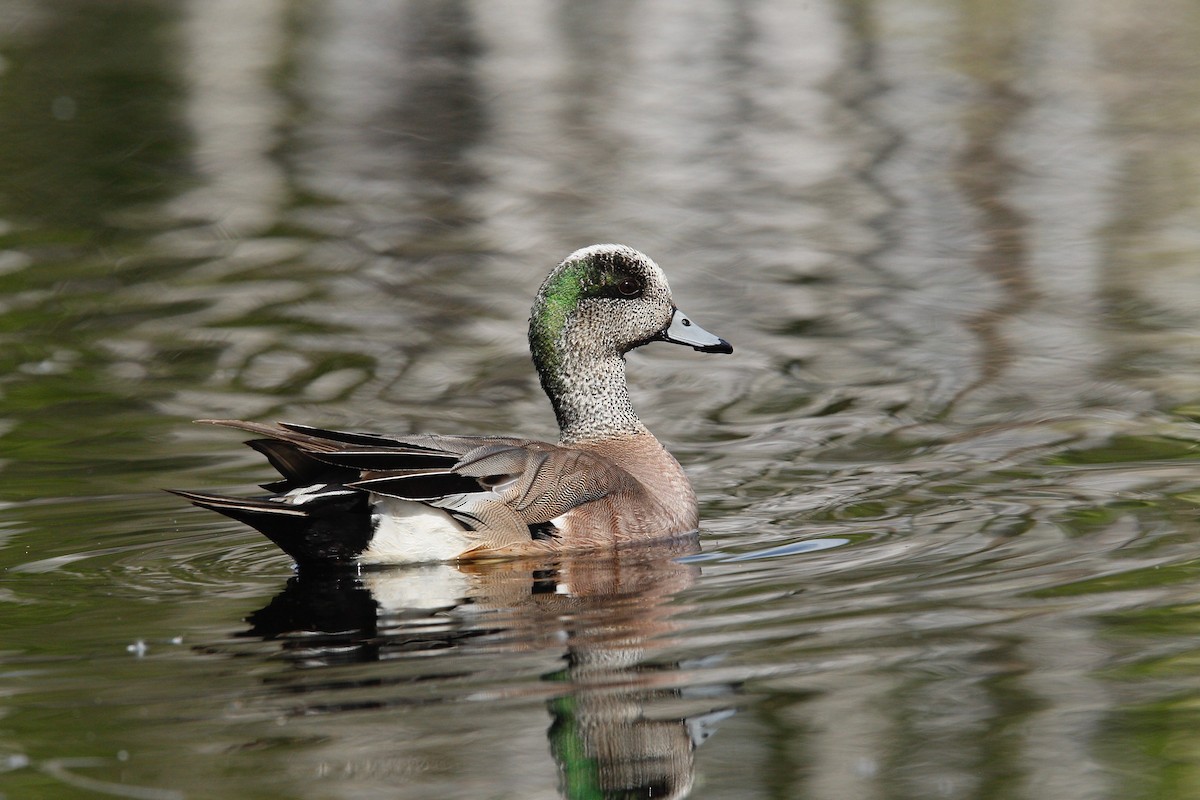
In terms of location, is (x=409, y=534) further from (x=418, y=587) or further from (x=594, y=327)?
(x=594, y=327)

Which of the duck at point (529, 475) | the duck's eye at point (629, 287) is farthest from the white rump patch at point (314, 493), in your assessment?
the duck's eye at point (629, 287)

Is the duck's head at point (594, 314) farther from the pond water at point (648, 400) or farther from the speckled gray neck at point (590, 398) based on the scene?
the pond water at point (648, 400)

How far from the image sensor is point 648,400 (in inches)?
342

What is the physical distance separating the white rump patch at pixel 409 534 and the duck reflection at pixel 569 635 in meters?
0.06

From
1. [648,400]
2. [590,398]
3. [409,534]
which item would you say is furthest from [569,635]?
[648,400]

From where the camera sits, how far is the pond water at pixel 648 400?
407cm

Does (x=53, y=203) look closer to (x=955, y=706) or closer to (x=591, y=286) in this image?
(x=591, y=286)

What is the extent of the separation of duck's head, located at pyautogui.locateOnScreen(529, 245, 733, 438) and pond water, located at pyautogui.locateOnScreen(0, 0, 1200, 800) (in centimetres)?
71

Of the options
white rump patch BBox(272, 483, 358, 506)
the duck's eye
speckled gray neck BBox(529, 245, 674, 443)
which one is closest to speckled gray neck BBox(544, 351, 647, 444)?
speckled gray neck BBox(529, 245, 674, 443)

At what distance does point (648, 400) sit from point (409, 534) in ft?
9.76

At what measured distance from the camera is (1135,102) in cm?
1641

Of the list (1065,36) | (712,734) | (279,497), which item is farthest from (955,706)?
(1065,36)

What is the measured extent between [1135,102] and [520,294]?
8253 mm

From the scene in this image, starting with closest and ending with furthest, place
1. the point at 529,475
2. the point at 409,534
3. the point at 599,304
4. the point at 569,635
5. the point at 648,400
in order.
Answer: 1. the point at 569,635
2. the point at 409,534
3. the point at 529,475
4. the point at 599,304
5. the point at 648,400
